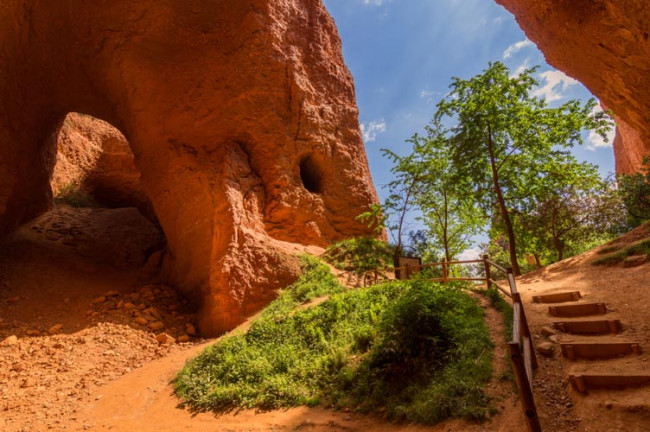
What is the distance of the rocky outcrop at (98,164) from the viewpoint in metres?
20.7

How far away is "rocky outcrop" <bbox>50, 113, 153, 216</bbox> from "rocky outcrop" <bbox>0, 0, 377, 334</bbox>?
6.03 meters

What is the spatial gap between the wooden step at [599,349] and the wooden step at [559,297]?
2.64 m

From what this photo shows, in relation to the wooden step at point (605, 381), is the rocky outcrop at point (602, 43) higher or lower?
higher

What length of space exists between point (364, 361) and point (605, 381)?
363cm

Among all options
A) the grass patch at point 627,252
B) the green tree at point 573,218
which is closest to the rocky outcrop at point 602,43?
the grass patch at point 627,252

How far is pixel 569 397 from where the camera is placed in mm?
4199

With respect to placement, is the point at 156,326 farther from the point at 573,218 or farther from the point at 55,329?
the point at 573,218

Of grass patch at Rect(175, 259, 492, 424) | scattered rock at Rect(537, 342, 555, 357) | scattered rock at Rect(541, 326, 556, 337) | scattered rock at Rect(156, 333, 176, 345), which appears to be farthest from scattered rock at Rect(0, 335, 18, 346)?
scattered rock at Rect(541, 326, 556, 337)

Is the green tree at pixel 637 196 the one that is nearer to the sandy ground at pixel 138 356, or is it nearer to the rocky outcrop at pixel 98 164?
the sandy ground at pixel 138 356

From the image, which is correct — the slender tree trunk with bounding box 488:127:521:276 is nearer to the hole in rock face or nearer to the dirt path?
the dirt path

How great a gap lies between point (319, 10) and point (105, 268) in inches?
636

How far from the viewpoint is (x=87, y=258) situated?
1415cm

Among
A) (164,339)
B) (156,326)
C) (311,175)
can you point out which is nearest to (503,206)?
(311,175)

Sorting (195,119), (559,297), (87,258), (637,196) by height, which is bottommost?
(559,297)
